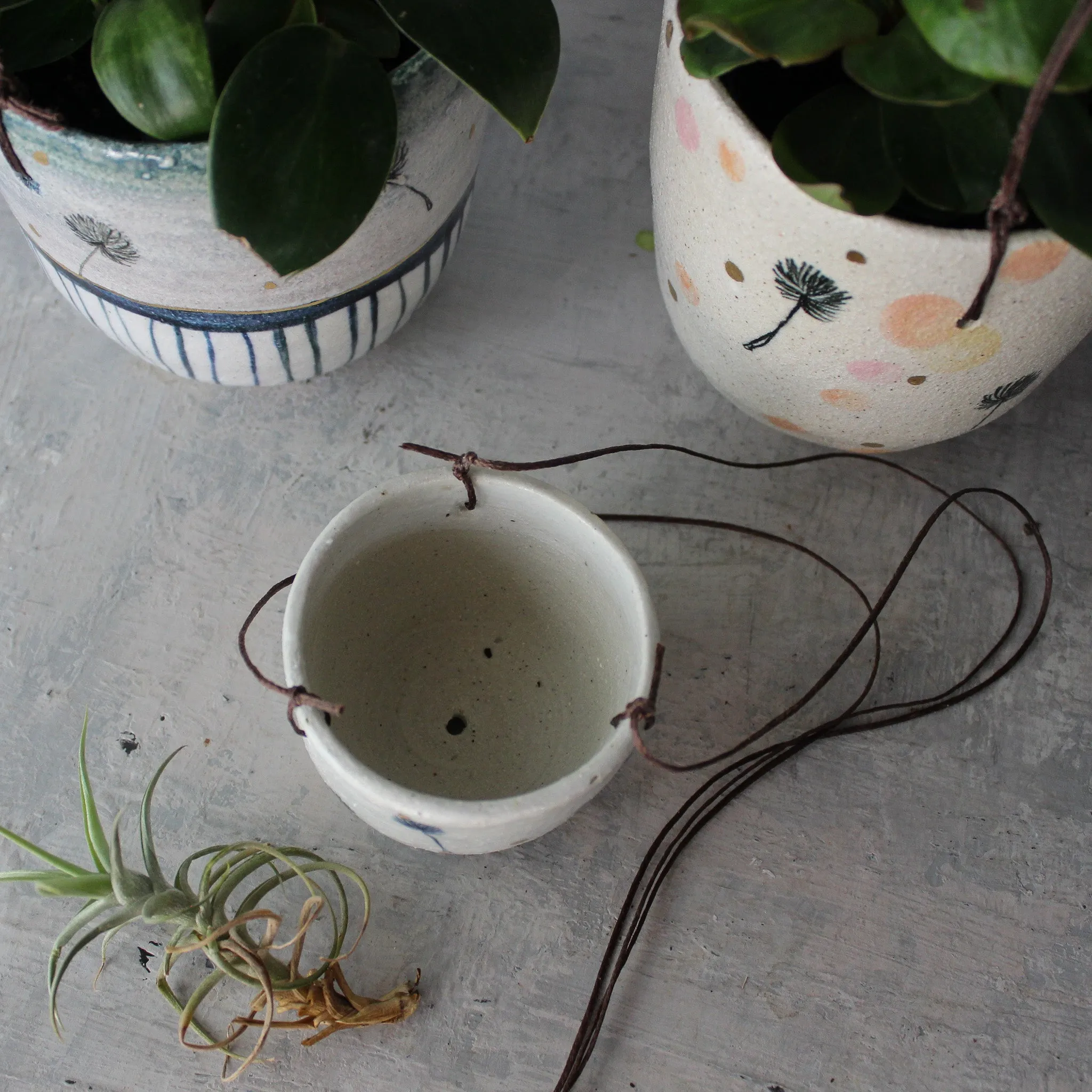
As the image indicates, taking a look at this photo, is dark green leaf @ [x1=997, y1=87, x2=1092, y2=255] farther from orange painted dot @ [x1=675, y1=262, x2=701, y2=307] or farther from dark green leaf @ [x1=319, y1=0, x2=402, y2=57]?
dark green leaf @ [x1=319, y1=0, x2=402, y2=57]

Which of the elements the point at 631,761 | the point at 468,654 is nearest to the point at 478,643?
the point at 468,654

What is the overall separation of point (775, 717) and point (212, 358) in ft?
1.30

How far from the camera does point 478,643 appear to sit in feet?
2.25

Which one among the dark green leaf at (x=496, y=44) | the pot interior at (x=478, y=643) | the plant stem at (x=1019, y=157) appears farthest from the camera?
the pot interior at (x=478, y=643)

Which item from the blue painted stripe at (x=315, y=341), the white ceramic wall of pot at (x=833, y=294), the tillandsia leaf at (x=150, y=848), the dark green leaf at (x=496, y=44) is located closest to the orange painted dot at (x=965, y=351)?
the white ceramic wall of pot at (x=833, y=294)

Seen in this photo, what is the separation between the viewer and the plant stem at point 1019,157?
15.0 inches

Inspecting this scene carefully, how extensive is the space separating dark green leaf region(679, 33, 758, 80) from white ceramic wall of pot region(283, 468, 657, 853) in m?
0.21

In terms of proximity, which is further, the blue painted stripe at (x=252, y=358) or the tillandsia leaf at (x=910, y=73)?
the blue painted stripe at (x=252, y=358)

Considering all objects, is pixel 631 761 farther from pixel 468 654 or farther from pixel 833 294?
pixel 833 294

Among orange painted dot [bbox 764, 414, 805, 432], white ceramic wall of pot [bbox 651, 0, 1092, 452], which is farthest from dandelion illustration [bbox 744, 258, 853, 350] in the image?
orange painted dot [bbox 764, 414, 805, 432]

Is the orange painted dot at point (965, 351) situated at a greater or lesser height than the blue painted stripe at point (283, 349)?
greater

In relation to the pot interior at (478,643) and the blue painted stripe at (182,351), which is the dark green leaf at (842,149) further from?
the blue painted stripe at (182,351)

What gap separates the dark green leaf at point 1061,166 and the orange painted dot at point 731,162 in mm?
113

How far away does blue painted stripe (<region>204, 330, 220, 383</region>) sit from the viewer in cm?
62
